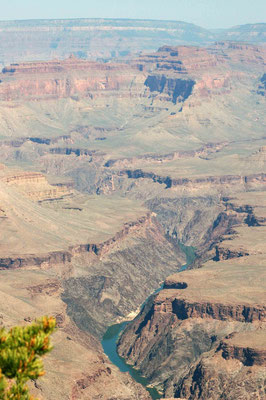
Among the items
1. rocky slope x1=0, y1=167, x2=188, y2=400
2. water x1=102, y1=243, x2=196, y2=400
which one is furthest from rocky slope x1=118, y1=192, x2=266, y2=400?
rocky slope x1=0, y1=167, x2=188, y2=400

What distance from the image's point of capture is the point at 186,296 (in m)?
130

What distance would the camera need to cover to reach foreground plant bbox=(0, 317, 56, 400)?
1406 inches

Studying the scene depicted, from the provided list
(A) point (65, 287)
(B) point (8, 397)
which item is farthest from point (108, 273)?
(B) point (8, 397)

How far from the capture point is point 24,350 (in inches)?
1406

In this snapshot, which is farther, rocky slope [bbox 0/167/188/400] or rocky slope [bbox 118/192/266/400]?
rocky slope [bbox 118/192/266/400]

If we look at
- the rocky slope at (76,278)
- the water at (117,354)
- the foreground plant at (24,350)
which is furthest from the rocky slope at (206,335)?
the foreground plant at (24,350)

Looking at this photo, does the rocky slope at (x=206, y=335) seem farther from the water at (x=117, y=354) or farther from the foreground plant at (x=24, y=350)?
the foreground plant at (x=24, y=350)

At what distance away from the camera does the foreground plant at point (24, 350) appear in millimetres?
35719

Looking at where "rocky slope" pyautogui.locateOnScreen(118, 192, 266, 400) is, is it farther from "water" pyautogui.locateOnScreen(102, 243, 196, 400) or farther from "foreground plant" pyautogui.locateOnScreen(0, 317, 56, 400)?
"foreground plant" pyautogui.locateOnScreen(0, 317, 56, 400)

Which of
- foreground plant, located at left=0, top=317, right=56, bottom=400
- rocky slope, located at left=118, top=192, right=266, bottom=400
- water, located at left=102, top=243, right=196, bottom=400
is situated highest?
foreground plant, located at left=0, top=317, right=56, bottom=400

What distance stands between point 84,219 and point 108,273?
2415 cm

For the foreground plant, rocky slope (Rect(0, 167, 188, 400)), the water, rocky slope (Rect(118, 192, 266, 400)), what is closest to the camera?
the foreground plant

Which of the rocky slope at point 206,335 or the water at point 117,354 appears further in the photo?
the water at point 117,354

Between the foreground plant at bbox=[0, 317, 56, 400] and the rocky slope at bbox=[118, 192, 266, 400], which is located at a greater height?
the foreground plant at bbox=[0, 317, 56, 400]
